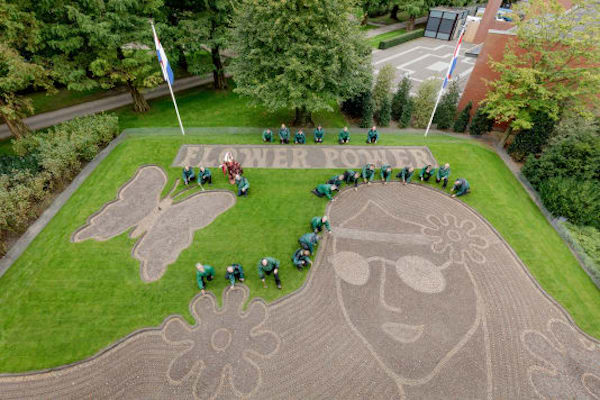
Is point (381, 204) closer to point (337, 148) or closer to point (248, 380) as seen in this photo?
point (337, 148)

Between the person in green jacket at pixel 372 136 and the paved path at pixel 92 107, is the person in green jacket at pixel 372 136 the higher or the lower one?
the higher one

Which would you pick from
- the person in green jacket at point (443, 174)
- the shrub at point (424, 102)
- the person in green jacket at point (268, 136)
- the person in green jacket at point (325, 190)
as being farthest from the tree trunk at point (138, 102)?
the person in green jacket at point (443, 174)

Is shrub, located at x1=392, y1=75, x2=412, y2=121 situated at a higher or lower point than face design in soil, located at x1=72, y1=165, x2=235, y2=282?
higher

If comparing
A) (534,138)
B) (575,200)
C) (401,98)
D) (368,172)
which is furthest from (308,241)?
(534,138)

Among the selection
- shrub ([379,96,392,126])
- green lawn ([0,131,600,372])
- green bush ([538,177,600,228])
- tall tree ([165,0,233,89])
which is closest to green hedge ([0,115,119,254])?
green lawn ([0,131,600,372])

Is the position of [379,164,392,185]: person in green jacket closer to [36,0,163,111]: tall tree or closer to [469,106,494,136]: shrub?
[469,106,494,136]: shrub

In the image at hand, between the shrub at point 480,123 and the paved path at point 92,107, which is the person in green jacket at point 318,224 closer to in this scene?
the shrub at point 480,123

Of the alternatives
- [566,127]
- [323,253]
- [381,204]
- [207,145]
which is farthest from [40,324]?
[566,127]
